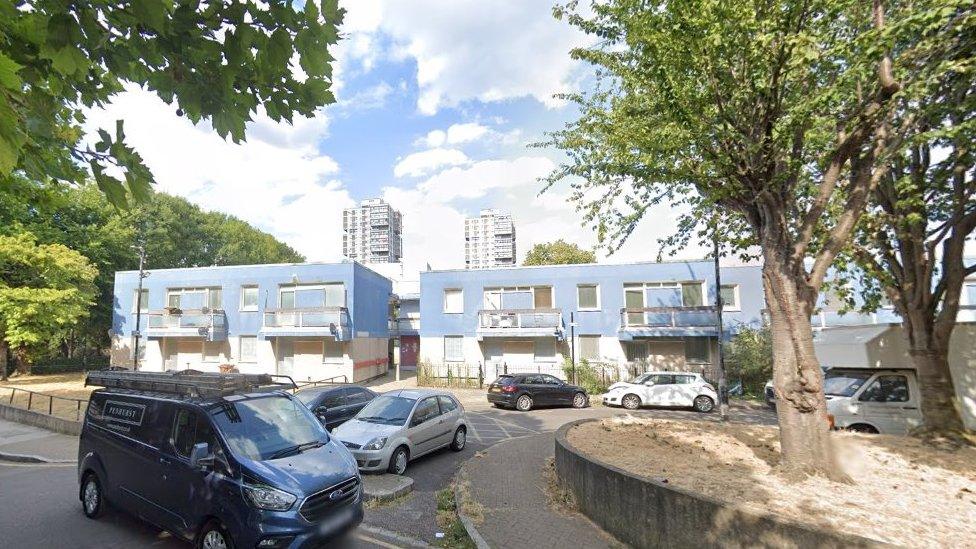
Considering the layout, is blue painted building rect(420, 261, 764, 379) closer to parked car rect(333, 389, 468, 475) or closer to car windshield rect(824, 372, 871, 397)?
car windshield rect(824, 372, 871, 397)

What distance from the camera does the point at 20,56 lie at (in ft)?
11.0

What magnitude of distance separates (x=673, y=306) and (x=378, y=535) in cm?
2151

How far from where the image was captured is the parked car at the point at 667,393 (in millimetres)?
18312

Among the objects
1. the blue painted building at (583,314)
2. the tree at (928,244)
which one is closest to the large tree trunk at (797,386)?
the tree at (928,244)

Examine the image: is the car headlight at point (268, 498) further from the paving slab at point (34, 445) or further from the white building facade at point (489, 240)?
the white building facade at point (489, 240)

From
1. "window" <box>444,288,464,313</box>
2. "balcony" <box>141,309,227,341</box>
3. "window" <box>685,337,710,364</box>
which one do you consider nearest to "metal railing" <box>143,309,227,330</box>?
"balcony" <box>141,309,227,341</box>

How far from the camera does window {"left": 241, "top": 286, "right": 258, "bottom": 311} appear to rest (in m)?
27.6

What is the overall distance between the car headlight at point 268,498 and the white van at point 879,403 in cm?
1204

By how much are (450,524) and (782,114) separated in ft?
26.5

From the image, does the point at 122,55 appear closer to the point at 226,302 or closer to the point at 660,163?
the point at 660,163

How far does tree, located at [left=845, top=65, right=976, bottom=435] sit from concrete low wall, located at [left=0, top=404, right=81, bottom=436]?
20254 millimetres

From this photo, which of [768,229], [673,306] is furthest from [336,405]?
[673,306]

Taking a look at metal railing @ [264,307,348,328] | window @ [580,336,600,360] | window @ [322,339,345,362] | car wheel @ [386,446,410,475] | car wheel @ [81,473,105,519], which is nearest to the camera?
car wheel @ [81,473,105,519]

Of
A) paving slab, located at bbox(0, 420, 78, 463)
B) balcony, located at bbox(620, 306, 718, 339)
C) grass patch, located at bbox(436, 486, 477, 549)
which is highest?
balcony, located at bbox(620, 306, 718, 339)
